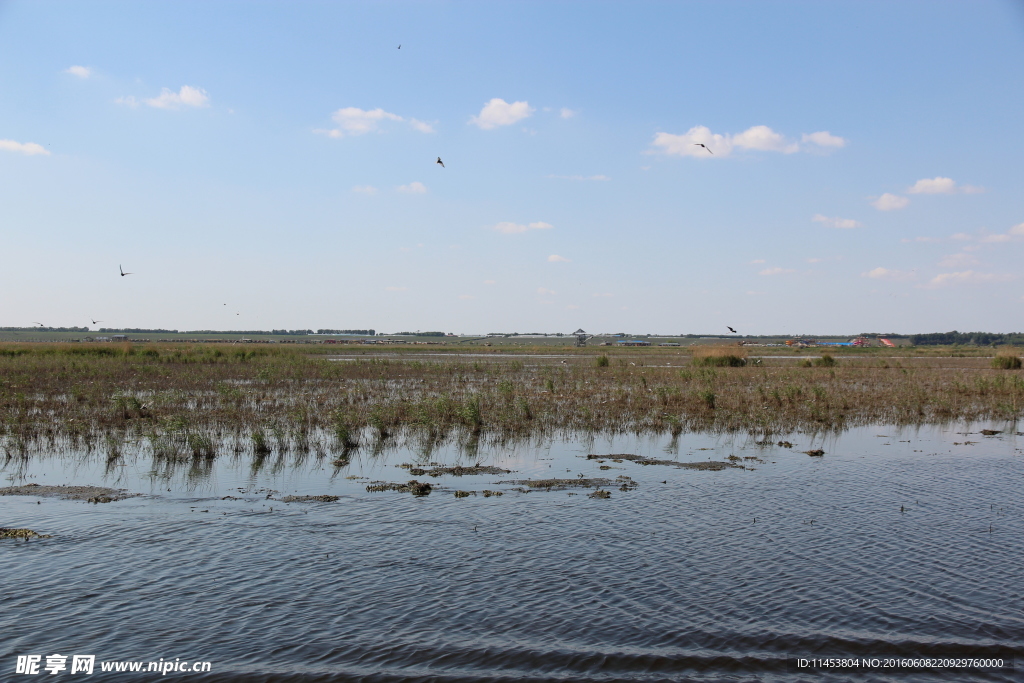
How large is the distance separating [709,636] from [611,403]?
1821 cm

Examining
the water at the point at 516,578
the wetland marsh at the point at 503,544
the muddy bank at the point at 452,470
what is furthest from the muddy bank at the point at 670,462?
the muddy bank at the point at 452,470

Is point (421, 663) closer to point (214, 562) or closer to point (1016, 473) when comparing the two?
point (214, 562)

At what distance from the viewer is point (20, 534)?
977 centimetres

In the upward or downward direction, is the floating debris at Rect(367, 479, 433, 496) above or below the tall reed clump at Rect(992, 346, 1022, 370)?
below

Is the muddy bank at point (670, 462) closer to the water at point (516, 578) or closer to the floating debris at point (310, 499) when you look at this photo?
the water at point (516, 578)

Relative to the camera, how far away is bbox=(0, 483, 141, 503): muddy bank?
11914mm

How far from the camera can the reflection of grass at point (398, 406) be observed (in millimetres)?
17781

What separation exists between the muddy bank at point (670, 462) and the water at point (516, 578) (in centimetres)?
116

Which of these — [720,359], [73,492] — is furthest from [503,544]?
[720,359]

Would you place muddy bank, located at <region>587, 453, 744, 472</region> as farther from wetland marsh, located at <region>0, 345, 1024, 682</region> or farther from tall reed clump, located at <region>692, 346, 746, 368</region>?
tall reed clump, located at <region>692, 346, 746, 368</region>

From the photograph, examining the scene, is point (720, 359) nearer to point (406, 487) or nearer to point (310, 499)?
point (406, 487)

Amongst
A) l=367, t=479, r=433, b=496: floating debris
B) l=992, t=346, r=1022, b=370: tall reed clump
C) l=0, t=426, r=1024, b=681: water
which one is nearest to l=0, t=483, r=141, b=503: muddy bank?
l=0, t=426, r=1024, b=681: water

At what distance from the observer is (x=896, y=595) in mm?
8078

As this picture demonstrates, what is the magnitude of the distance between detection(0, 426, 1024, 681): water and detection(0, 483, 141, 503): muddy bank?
1.04 ft
